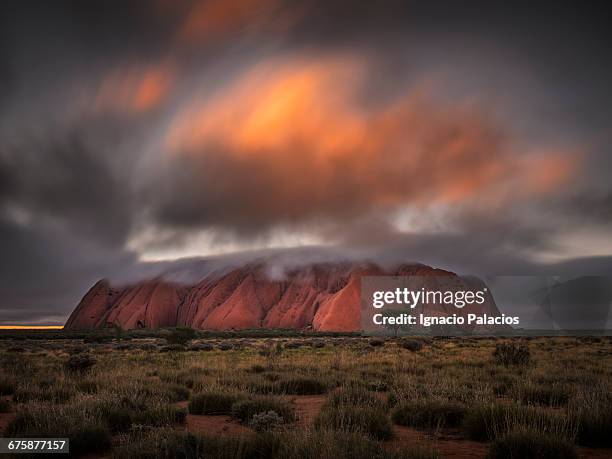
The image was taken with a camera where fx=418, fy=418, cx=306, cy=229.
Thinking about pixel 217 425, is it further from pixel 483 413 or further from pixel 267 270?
pixel 267 270

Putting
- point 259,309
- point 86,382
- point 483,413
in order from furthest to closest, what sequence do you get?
1. point 259,309
2. point 86,382
3. point 483,413

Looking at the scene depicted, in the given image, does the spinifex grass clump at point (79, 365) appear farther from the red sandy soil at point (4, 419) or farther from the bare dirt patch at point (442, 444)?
the bare dirt patch at point (442, 444)

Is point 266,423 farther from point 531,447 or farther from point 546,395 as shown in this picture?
point 546,395

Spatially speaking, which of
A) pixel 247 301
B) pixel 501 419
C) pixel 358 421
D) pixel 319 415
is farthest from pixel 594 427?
pixel 247 301

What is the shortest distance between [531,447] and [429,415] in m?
3.13

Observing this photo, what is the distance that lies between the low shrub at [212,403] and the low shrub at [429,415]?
4.10 meters

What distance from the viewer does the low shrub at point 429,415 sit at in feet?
29.2

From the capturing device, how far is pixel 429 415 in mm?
8953

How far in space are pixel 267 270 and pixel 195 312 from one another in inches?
1246

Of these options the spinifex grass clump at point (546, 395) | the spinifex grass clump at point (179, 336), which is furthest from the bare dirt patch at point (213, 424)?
the spinifex grass clump at point (179, 336)

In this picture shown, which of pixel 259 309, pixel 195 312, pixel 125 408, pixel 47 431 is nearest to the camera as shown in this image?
pixel 47 431

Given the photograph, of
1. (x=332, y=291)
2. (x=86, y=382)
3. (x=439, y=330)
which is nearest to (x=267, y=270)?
(x=332, y=291)

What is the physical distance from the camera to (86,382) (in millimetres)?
13523

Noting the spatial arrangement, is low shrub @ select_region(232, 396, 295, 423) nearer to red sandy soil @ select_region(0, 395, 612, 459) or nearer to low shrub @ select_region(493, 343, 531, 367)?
red sandy soil @ select_region(0, 395, 612, 459)
